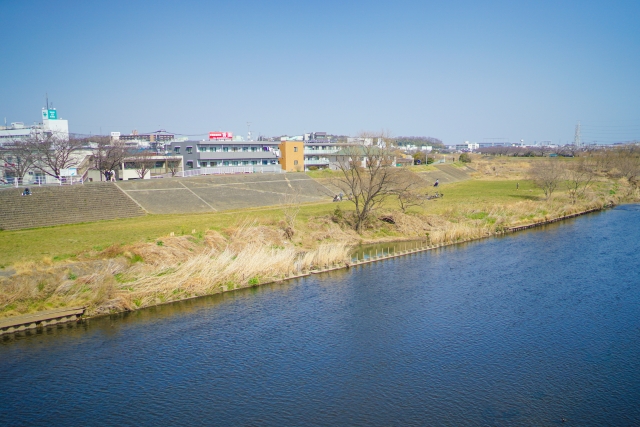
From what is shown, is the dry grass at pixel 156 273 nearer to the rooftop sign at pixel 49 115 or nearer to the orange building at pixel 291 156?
the orange building at pixel 291 156

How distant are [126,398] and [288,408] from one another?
18.1 ft

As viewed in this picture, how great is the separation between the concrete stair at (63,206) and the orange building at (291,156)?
37798 mm

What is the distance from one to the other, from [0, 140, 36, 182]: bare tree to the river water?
143ft

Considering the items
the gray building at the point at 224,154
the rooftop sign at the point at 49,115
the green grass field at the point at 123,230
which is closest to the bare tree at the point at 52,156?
the gray building at the point at 224,154

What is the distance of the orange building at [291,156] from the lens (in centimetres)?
8462

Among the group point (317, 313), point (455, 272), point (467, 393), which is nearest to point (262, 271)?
point (317, 313)

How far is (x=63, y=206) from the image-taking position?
1724 inches

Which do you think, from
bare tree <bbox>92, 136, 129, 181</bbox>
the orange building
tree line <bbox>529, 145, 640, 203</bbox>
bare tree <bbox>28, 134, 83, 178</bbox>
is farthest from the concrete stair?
tree line <bbox>529, 145, 640, 203</bbox>

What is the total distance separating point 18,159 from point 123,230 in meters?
30.4

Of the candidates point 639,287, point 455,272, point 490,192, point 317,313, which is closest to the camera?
point 317,313

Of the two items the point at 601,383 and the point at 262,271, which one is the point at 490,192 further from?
the point at 601,383

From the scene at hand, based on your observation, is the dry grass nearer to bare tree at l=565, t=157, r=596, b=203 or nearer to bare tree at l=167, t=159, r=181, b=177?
bare tree at l=565, t=157, r=596, b=203

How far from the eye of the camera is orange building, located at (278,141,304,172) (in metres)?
84.6

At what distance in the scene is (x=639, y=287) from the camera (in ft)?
89.0
